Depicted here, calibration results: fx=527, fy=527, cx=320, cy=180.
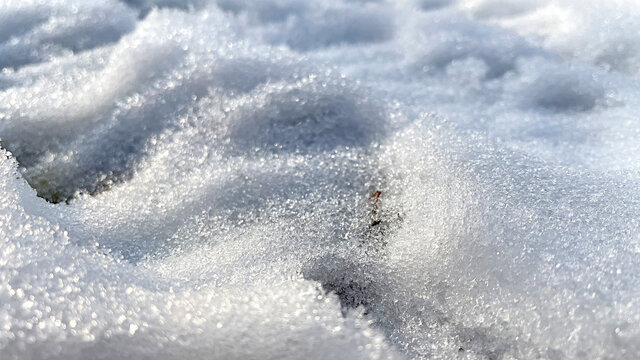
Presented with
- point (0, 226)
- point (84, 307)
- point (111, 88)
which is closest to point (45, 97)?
point (111, 88)

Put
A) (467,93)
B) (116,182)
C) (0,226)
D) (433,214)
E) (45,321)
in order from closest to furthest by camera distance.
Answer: (45,321) < (0,226) < (433,214) < (116,182) < (467,93)

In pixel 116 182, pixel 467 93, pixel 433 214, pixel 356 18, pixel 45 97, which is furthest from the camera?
pixel 356 18

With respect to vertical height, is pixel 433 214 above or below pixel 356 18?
below

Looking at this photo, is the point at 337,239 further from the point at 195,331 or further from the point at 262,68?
the point at 262,68

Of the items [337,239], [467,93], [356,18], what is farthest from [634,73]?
[337,239]

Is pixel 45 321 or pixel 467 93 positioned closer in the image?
pixel 45 321

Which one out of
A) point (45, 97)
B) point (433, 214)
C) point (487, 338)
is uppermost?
point (45, 97)
